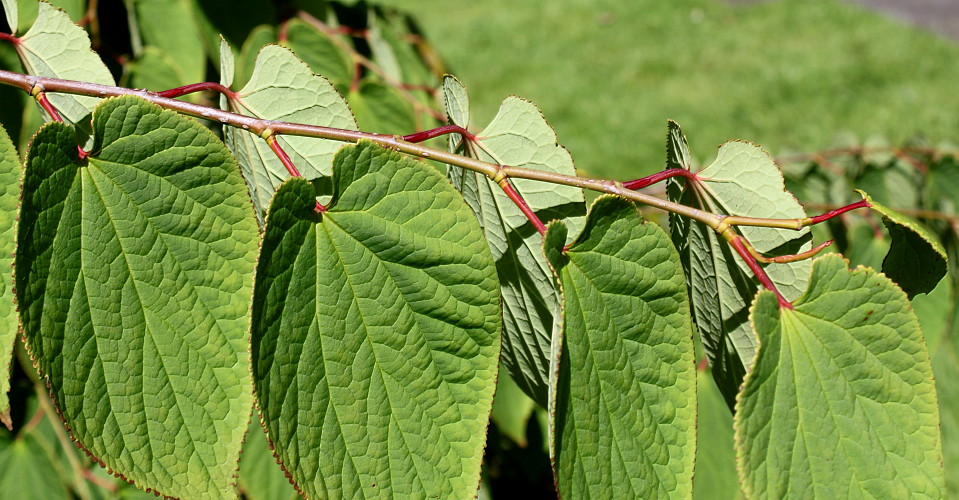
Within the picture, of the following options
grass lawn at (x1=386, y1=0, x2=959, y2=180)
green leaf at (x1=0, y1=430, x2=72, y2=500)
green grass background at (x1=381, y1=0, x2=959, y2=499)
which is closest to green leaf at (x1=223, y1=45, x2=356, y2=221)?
green leaf at (x1=0, y1=430, x2=72, y2=500)

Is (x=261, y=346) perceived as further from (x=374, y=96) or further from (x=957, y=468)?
(x=957, y=468)

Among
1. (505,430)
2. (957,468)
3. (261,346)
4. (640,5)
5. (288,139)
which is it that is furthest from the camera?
(640,5)

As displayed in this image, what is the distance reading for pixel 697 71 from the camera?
5148mm

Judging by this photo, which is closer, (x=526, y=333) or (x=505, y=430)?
(x=526, y=333)

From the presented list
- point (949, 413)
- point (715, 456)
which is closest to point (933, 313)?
point (715, 456)

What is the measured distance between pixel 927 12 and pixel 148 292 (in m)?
7.18

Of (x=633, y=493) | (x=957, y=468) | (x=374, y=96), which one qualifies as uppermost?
(x=957, y=468)

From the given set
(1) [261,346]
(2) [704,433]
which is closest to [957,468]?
(2) [704,433]

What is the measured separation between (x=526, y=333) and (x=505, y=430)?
0.53 m

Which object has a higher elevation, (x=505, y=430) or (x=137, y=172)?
(x=505, y=430)

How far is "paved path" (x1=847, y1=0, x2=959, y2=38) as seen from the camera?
19.5 feet

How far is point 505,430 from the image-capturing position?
1.13 metres

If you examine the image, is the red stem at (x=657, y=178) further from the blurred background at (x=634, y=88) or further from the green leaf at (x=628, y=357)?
the blurred background at (x=634, y=88)

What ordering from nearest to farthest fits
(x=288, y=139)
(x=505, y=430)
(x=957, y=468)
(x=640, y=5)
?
(x=288, y=139) < (x=505, y=430) < (x=957, y=468) < (x=640, y=5)
